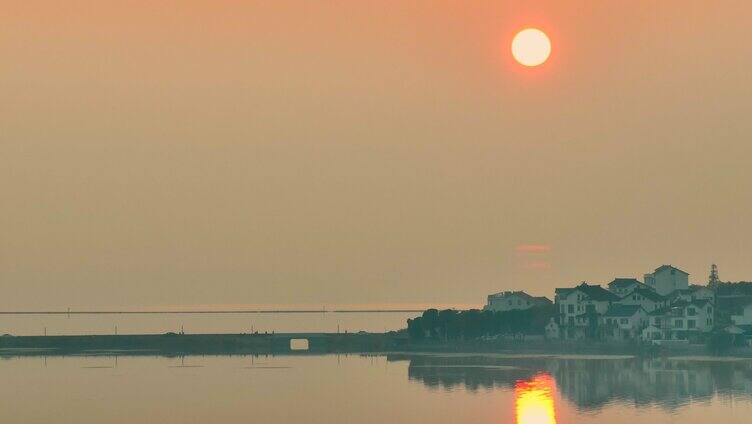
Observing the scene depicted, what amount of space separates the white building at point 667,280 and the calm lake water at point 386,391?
39.4 m

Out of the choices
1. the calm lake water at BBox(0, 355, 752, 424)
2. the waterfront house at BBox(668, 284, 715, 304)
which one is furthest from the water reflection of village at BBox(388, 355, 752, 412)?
the waterfront house at BBox(668, 284, 715, 304)

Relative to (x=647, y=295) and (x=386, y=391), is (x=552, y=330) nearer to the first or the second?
(x=647, y=295)

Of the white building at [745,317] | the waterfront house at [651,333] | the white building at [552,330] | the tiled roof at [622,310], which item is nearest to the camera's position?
the white building at [745,317]

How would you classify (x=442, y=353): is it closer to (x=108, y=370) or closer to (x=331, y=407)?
(x=108, y=370)

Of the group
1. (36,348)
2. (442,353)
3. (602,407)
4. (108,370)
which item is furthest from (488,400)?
(36,348)

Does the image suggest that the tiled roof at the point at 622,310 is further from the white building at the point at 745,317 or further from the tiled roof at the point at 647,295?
the white building at the point at 745,317

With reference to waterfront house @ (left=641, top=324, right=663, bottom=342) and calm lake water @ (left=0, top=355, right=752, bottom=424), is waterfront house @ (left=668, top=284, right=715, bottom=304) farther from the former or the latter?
calm lake water @ (left=0, top=355, right=752, bottom=424)

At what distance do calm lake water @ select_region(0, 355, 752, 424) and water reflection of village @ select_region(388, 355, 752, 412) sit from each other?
0.31 ft

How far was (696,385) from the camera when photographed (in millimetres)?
120125

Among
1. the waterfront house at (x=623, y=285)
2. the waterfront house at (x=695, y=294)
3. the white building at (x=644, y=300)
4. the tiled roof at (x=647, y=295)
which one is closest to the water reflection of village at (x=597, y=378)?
the white building at (x=644, y=300)

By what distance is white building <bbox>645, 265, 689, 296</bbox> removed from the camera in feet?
637

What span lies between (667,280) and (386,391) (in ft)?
262

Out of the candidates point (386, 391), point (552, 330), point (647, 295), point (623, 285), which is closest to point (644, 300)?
point (647, 295)

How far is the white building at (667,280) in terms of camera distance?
19425 cm
